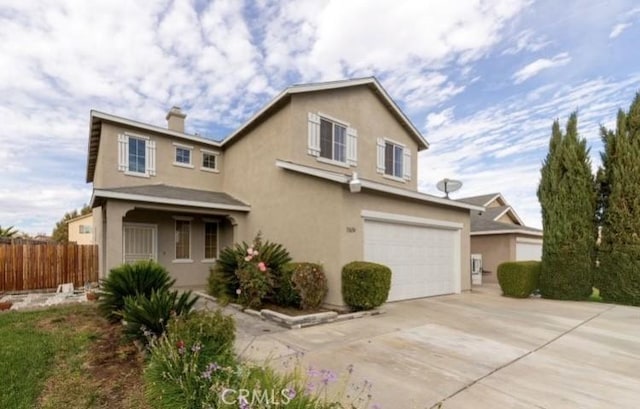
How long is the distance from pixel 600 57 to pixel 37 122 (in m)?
21.3

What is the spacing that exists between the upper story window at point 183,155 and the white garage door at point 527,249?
54.6ft

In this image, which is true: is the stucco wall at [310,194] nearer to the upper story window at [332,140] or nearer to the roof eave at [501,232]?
the upper story window at [332,140]

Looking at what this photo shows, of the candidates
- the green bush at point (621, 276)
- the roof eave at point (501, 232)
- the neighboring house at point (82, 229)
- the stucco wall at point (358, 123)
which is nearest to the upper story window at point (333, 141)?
the stucco wall at point (358, 123)

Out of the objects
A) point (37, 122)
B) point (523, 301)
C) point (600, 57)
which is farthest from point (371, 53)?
point (37, 122)

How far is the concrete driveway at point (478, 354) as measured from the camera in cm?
402

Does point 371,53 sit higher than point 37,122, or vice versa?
point 371,53

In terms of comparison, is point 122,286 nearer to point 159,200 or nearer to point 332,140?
point 159,200

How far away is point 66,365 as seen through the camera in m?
4.89

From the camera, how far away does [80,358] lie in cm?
515

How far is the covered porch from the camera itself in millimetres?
10844

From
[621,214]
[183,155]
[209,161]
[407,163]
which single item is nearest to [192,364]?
[183,155]

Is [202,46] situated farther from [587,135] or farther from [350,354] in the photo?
[587,135]

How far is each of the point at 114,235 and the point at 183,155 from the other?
534 centimetres

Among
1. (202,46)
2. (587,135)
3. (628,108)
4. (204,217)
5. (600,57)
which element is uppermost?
(202,46)
